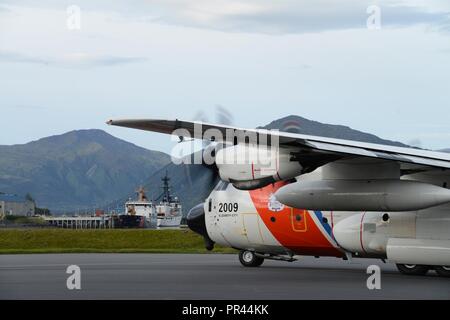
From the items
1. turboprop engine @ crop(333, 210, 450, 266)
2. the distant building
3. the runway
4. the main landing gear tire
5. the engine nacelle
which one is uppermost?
the engine nacelle

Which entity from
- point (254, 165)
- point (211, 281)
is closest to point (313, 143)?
point (254, 165)

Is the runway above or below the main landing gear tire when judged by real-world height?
below

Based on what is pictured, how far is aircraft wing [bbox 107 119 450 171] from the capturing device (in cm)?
1970

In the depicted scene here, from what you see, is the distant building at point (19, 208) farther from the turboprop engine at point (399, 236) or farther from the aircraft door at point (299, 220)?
the turboprop engine at point (399, 236)

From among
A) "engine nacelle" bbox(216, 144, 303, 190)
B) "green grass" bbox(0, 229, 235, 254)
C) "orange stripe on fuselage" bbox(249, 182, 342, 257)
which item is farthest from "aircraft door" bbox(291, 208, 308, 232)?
"green grass" bbox(0, 229, 235, 254)

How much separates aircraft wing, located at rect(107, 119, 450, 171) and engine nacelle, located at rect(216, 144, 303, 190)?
2.40 feet

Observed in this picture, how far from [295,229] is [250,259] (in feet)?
11.5

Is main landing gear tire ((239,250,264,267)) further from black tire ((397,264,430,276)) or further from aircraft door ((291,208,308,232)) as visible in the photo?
black tire ((397,264,430,276))

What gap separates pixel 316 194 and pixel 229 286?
11.0ft

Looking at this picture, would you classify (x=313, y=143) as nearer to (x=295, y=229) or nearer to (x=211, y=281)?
(x=211, y=281)

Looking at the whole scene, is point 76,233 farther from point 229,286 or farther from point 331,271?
point 229,286
